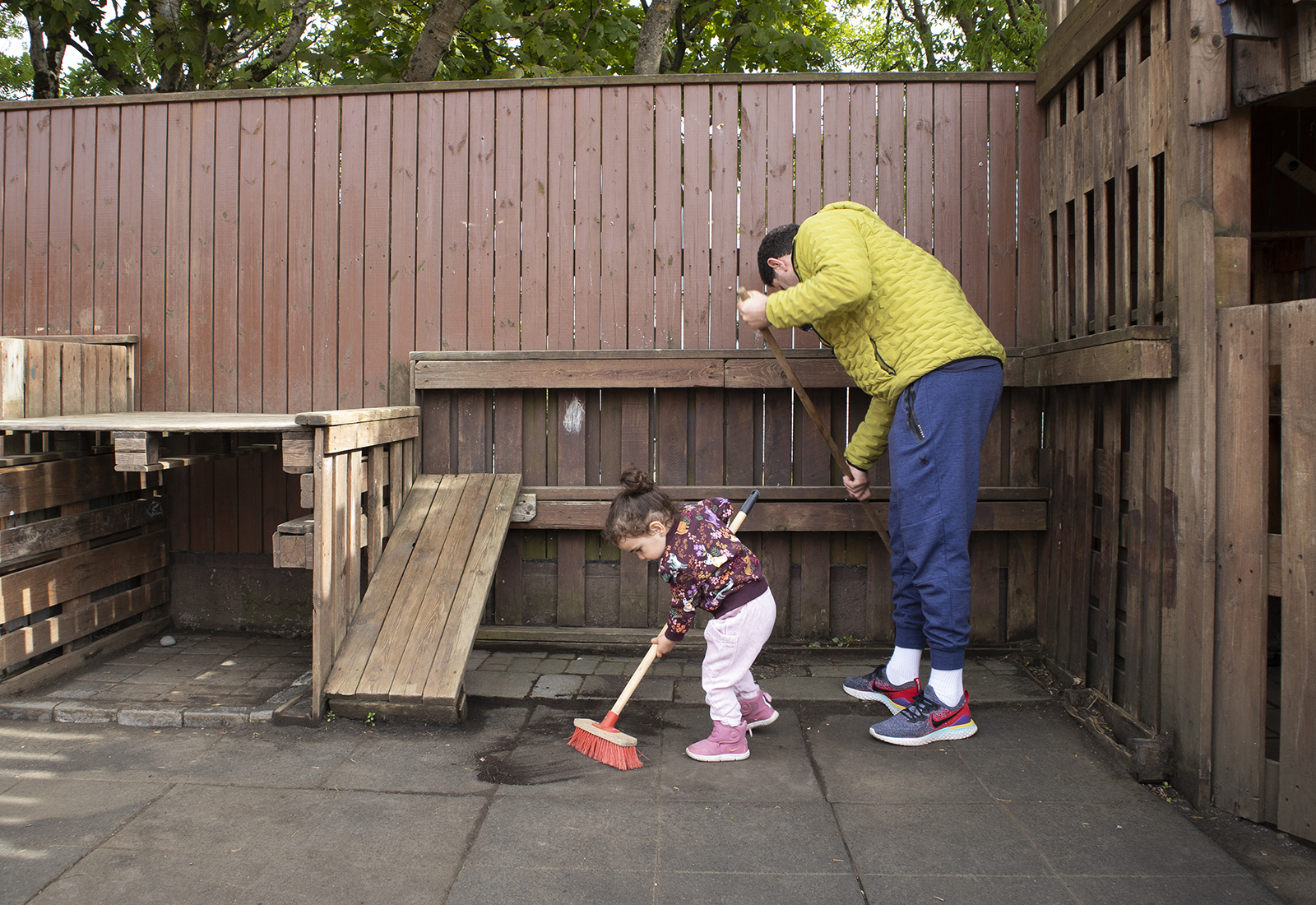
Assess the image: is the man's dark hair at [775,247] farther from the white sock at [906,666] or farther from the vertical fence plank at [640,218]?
the white sock at [906,666]

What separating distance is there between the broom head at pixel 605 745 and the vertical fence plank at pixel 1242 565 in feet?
5.83

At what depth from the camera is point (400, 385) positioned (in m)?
4.19

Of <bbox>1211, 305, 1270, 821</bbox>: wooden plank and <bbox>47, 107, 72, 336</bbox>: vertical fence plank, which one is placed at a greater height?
<bbox>47, 107, 72, 336</bbox>: vertical fence plank

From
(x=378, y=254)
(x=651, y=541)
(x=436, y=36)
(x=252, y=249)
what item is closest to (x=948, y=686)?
(x=651, y=541)

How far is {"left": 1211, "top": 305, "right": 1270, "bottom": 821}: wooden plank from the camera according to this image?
7.97 ft

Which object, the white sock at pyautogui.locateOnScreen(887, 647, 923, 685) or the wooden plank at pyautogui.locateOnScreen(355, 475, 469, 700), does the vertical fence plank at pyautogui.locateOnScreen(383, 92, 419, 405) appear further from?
the white sock at pyautogui.locateOnScreen(887, 647, 923, 685)

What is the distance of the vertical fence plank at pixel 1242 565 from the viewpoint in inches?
95.6

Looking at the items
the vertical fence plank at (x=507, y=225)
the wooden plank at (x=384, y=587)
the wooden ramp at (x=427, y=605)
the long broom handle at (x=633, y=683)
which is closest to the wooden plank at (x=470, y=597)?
the wooden ramp at (x=427, y=605)

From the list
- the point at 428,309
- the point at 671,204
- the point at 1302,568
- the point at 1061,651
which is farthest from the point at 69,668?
the point at 1302,568

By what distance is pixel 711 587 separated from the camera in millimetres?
2910

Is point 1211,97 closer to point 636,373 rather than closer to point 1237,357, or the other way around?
point 1237,357

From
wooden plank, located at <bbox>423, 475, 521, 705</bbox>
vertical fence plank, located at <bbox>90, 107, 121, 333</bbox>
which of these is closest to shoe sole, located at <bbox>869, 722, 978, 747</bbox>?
wooden plank, located at <bbox>423, 475, 521, 705</bbox>

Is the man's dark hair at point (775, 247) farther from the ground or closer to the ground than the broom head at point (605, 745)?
farther from the ground

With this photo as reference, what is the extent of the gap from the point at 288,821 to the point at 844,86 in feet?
12.4
